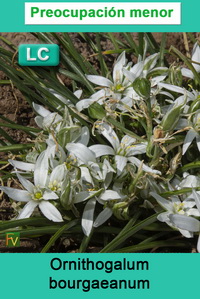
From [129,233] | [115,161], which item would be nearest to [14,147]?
[115,161]

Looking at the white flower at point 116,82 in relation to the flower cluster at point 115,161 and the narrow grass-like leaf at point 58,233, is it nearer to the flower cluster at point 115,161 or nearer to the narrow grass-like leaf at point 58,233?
the flower cluster at point 115,161

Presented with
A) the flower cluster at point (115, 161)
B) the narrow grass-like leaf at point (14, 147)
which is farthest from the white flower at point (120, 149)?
the narrow grass-like leaf at point (14, 147)

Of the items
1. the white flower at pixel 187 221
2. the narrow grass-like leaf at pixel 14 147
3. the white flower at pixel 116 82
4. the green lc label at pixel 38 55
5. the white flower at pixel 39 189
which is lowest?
the white flower at pixel 187 221

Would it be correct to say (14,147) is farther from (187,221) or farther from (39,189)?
(187,221)

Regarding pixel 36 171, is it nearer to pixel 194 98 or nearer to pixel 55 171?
pixel 55 171

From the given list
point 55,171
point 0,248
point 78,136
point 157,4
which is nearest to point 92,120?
point 78,136

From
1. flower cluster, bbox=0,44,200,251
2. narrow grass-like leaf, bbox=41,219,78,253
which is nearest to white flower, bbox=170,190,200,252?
flower cluster, bbox=0,44,200,251

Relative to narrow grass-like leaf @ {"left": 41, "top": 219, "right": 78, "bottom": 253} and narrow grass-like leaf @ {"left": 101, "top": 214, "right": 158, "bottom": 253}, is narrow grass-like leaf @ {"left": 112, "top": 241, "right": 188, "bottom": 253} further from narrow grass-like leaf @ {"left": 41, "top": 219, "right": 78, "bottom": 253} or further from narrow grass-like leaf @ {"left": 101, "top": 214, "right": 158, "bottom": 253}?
narrow grass-like leaf @ {"left": 41, "top": 219, "right": 78, "bottom": 253}
